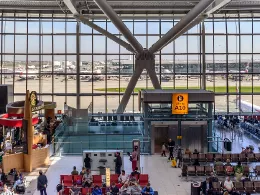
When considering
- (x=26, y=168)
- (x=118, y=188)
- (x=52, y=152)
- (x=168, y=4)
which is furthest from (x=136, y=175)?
(x=168, y=4)

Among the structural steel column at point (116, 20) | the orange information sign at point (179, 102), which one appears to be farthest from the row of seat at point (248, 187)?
the structural steel column at point (116, 20)

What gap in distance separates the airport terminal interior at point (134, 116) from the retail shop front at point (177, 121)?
6cm

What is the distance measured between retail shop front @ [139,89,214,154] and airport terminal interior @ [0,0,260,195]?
0.20ft

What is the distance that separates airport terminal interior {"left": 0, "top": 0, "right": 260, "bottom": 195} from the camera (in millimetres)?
18984

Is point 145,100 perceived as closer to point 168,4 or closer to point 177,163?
point 177,163

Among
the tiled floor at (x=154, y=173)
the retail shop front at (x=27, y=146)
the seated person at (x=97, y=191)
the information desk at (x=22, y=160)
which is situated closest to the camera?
the seated person at (x=97, y=191)

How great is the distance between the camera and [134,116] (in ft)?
119

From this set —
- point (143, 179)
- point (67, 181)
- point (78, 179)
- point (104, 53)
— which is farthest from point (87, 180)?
point (104, 53)

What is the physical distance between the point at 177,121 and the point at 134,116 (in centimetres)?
1062

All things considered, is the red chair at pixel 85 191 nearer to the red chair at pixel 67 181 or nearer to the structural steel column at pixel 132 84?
the red chair at pixel 67 181

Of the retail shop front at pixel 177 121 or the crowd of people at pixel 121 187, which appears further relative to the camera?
the retail shop front at pixel 177 121

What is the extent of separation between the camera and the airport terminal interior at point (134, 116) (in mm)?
18984

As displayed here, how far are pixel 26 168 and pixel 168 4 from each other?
21.1 m

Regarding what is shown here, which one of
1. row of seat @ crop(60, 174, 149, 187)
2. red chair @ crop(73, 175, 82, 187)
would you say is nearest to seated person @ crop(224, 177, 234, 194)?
row of seat @ crop(60, 174, 149, 187)
